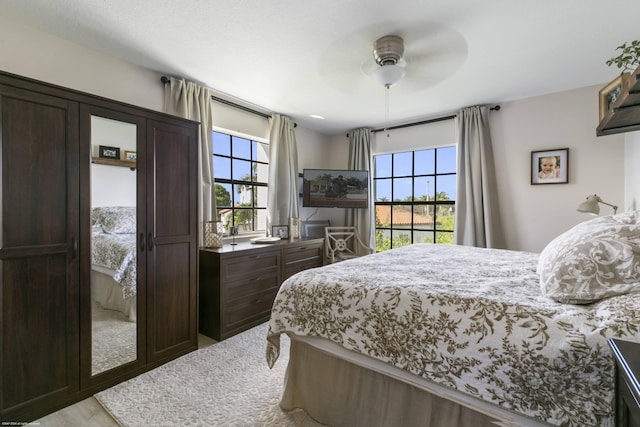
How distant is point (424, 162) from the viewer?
4074 millimetres

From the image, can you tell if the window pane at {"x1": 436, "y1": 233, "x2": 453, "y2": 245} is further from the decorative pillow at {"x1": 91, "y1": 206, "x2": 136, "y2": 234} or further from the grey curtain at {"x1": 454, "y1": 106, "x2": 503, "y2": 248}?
the decorative pillow at {"x1": 91, "y1": 206, "x2": 136, "y2": 234}

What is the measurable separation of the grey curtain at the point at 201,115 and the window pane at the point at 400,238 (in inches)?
108

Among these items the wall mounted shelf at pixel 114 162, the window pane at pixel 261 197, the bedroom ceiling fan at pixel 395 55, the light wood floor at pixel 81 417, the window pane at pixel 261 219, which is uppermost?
the bedroom ceiling fan at pixel 395 55

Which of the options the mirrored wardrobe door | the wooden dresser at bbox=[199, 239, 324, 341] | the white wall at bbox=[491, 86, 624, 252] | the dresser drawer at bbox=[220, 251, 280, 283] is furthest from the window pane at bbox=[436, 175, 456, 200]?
the mirrored wardrobe door

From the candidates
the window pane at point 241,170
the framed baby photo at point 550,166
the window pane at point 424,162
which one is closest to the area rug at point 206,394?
the window pane at point 241,170

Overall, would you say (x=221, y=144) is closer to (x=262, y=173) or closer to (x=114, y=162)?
(x=262, y=173)

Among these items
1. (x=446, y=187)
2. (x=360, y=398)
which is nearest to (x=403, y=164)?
(x=446, y=187)

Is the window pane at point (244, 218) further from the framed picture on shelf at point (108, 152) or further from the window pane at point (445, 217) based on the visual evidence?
the window pane at point (445, 217)

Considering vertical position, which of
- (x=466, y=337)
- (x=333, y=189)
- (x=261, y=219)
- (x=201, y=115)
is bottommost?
(x=466, y=337)

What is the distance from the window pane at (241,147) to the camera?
3.52 m

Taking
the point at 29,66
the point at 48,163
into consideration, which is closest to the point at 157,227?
the point at 48,163

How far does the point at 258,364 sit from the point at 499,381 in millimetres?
1712

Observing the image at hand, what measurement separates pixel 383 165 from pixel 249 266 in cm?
281

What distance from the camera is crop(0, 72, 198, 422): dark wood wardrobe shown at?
146 centimetres
